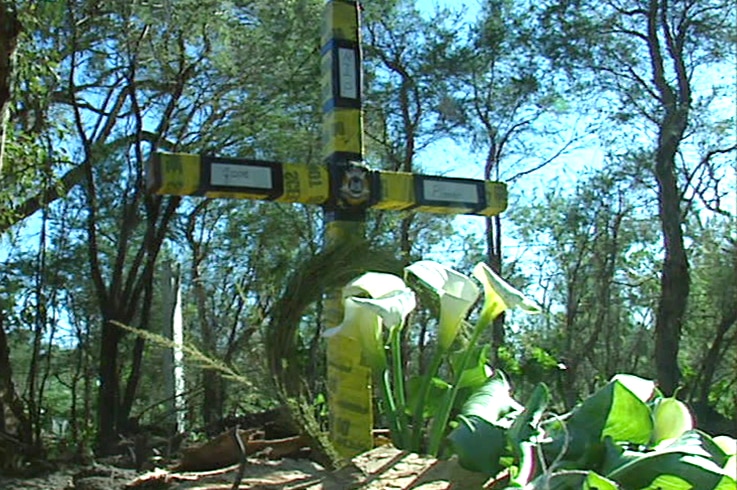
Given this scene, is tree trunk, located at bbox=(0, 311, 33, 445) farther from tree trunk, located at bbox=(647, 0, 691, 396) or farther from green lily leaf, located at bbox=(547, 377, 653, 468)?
tree trunk, located at bbox=(647, 0, 691, 396)

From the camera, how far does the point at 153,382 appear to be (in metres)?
9.09

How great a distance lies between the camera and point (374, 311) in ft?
3.80

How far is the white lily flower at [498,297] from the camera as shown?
117 centimetres

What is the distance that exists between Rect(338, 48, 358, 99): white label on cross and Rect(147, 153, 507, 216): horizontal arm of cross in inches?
8.2

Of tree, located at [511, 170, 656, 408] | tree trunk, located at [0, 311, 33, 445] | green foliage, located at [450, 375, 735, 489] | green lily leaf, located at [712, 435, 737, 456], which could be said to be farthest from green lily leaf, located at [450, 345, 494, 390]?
tree, located at [511, 170, 656, 408]

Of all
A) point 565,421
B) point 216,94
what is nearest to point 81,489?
point 565,421

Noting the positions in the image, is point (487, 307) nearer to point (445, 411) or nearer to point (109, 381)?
point (445, 411)

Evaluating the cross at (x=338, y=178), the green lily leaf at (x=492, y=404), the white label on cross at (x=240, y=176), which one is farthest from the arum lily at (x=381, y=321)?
the white label on cross at (x=240, y=176)

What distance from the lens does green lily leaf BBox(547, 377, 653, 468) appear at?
81cm

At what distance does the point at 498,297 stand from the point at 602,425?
40 cm

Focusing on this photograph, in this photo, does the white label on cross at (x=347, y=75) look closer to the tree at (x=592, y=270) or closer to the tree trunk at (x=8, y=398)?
the tree trunk at (x=8, y=398)

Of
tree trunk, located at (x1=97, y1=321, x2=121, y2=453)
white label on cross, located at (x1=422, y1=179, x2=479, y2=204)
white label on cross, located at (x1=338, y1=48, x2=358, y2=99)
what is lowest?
tree trunk, located at (x1=97, y1=321, x2=121, y2=453)

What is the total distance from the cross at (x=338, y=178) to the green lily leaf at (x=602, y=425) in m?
1.28

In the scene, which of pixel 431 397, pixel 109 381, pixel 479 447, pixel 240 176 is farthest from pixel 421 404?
pixel 109 381
